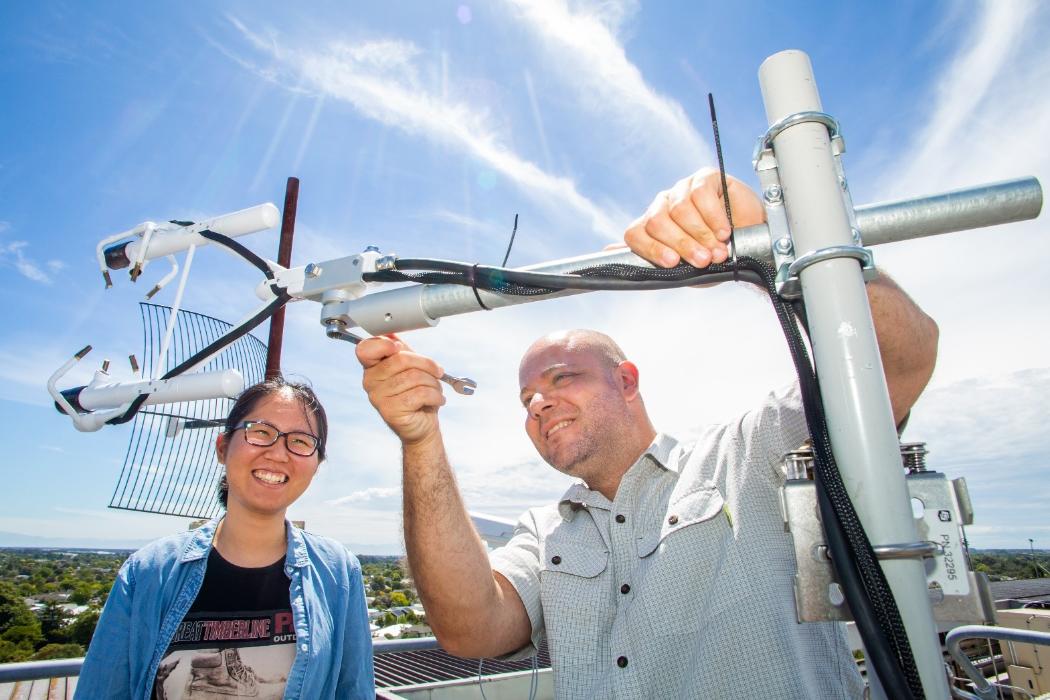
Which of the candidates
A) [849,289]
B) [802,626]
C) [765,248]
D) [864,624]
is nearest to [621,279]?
[765,248]

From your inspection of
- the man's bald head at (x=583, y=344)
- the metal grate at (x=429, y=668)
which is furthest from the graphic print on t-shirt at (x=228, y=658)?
the metal grate at (x=429, y=668)

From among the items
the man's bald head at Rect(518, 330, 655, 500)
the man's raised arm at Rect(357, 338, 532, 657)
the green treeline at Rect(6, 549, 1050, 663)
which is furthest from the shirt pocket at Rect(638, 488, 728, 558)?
the green treeline at Rect(6, 549, 1050, 663)

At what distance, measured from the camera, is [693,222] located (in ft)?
3.43

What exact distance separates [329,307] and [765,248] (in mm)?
908

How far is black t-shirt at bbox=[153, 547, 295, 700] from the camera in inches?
84.3

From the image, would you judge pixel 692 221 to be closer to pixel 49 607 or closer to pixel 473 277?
pixel 473 277

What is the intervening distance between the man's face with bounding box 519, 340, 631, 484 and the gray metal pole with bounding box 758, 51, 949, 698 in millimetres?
1658

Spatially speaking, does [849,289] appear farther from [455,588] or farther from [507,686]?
[507,686]

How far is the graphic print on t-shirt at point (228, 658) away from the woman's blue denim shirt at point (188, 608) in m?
0.05

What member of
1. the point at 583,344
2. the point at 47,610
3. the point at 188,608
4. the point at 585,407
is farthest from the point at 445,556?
the point at 47,610

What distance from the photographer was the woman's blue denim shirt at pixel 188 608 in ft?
6.97

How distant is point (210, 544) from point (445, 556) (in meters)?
1.25

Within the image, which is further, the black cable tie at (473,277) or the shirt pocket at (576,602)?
the shirt pocket at (576,602)

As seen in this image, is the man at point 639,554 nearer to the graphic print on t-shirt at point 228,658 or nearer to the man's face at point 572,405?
the man's face at point 572,405
